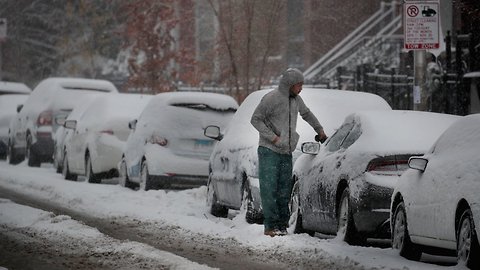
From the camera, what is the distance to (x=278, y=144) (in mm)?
13820

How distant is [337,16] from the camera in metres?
40.7

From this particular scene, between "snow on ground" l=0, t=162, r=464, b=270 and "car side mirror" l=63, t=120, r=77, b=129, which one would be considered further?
"car side mirror" l=63, t=120, r=77, b=129

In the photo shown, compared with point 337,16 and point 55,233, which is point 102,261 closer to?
point 55,233

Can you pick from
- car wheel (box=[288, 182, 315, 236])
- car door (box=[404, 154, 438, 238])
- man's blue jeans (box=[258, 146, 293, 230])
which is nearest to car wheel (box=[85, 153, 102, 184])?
car wheel (box=[288, 182, 315, 236])

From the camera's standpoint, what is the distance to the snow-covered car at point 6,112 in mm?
33031

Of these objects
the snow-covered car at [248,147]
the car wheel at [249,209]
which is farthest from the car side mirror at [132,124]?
the car wheel at [249,209]

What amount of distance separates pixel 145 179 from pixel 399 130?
810 cm

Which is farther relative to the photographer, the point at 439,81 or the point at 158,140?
the point at 439,81

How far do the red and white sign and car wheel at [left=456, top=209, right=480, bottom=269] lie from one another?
6587mm

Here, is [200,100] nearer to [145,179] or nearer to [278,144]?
[145,179]

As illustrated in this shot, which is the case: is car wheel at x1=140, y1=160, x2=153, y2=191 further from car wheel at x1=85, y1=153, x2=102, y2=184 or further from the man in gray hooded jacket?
the man in gray hooded jacket

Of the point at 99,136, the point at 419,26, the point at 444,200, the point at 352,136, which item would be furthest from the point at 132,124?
the point at 444,200

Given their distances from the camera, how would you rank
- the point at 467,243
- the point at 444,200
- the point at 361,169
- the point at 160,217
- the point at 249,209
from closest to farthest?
1. the point at 467,243
2. the point at 444,200
3. the point at 361,169
4. the point at 249,209
5. the point at 160,217

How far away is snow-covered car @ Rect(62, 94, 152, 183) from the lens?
77.0ft
